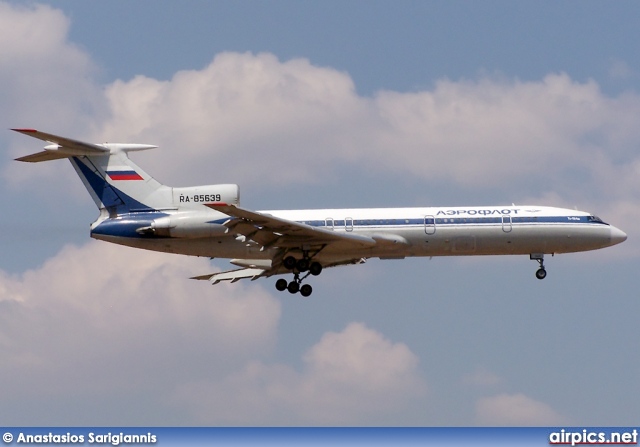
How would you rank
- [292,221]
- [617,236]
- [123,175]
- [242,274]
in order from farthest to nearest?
[242,274] < [617,236] < [123,175] < [292,221]

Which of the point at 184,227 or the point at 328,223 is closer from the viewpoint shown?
the point at 184,227

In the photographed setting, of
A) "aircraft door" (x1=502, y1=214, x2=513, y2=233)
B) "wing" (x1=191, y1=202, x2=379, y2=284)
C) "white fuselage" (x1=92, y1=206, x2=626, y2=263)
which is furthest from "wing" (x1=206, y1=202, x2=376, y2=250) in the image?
"aircraft door" (x1=502, y1=214, x2=513, y2=233)

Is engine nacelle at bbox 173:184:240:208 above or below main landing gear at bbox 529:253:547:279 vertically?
above

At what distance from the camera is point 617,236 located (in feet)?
152

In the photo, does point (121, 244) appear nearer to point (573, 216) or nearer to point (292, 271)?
point (292, 271)

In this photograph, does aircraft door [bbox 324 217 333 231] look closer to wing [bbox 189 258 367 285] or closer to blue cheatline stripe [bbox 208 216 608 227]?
blue cheatline stripe [bbox 208 216 608 227]

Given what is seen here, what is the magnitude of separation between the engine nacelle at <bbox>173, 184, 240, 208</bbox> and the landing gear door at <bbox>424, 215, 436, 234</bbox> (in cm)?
722

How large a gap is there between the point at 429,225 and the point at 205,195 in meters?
8.65

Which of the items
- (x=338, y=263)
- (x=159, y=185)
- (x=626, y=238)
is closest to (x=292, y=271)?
(x=338, y=263)

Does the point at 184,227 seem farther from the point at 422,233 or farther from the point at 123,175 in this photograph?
the point at 422,233

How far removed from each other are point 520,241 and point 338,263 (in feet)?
24.9

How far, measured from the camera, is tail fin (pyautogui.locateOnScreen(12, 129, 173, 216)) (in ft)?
145

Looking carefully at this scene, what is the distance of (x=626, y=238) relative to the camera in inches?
1852

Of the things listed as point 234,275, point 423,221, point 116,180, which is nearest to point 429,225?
point 423,221
